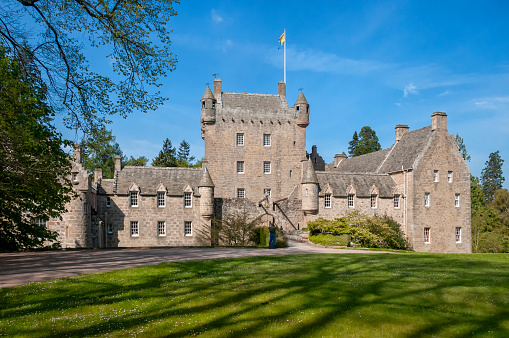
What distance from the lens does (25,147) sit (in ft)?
50.1

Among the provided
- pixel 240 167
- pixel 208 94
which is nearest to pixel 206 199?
pixel 240 167

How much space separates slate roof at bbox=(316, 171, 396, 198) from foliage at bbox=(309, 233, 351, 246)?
30.2 ft

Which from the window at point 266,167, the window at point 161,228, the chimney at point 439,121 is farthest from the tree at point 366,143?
the window at point 161,228

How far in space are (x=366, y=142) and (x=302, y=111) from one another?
1868 inches

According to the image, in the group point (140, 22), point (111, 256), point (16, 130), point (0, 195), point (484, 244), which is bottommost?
point (484, 244)

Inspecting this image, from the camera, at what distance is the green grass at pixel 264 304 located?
7.93 m

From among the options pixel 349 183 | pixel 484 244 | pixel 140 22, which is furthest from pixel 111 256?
pixel 484 244

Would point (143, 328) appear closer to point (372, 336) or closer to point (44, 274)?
point (372, 336)

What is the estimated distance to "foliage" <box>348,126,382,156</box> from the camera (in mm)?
85688

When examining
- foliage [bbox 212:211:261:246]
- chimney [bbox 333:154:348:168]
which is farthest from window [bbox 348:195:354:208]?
chimney [bbox 333:154:348:168]

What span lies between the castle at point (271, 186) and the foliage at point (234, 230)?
131 centimetres

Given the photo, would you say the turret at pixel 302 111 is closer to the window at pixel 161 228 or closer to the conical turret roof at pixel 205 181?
the conical turret roof at pixel 205 181

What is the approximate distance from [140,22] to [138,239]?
2665 cm

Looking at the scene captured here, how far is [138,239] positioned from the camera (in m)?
38.2
